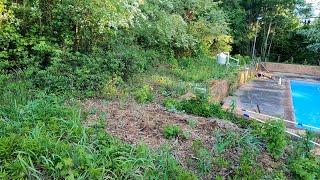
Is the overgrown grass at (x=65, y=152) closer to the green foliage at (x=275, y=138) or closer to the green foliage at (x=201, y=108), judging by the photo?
the green foliage at (x=275, y=138)

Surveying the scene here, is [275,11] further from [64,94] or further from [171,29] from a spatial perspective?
[64,94]

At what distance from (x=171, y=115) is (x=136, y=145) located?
107cm

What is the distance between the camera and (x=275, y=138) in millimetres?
2809

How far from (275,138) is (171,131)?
44.3 inches

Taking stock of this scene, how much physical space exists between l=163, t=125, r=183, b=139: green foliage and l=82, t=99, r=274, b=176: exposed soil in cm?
5

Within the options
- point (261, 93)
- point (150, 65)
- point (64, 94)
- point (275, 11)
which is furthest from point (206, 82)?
point (275, 11)

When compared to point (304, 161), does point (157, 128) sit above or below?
above

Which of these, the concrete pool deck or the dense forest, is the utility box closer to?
the dense forest

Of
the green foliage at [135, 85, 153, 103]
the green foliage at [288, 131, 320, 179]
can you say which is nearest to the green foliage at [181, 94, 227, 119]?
the green foliage at [135, 85, 153, 103]

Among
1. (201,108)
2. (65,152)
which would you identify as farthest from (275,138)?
(65,152)

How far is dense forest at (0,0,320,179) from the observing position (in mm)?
2043

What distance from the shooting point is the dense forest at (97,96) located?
2043 mm

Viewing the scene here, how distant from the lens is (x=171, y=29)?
7469 millimetres

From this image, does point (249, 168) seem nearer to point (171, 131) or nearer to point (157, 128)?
point (171, 131)
